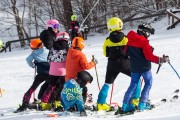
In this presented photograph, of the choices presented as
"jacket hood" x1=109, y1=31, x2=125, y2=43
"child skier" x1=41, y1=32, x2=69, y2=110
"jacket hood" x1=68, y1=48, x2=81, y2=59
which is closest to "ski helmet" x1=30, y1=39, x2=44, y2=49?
"child skier" x1=41, y1=32, x2=69, y2=110

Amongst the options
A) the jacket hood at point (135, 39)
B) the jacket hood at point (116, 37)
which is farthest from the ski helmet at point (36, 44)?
the jacket hood at point (135, 39)

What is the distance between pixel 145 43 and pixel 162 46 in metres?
7.74

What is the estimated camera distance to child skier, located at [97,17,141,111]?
730 cm

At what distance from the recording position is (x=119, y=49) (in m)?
7.36

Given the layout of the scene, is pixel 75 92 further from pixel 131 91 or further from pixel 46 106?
pixel 46 106

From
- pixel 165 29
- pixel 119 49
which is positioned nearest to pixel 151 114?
pixel 119 49

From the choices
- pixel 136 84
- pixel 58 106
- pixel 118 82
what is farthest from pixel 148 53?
pixel 118 82

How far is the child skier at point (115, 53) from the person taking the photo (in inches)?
287

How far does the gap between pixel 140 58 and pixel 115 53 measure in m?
0.62

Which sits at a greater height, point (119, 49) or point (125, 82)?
point (119, 49)

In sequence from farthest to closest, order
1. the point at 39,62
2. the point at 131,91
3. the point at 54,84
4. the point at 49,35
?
1. the point at 49,35
2. the point at 39,62
3. the point at 54,84
4. the point at 131,91

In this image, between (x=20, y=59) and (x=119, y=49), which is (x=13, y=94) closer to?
(x=119, y=49)

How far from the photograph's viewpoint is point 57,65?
311 inches

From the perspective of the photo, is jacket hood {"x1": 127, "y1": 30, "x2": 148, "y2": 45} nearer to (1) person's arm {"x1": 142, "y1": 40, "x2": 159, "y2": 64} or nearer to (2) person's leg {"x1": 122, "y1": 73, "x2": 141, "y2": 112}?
(1) person's arm {"x1": 142, "y1": 40, "x2": 159, "y2": 64}
